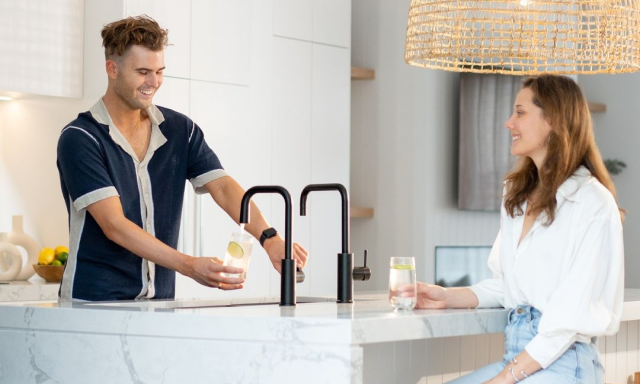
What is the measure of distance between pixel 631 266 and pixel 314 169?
291 cm

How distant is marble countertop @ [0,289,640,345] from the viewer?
184 centimetres

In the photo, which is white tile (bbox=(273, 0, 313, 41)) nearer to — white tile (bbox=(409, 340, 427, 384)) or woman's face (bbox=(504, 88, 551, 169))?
woman's face (bbox=(504, 88, 551, 169))

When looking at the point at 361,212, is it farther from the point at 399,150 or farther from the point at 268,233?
the point at 268,233

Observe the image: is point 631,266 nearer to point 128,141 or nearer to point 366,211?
point 366,211

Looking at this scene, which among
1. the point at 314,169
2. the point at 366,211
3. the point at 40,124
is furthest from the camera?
the point at 366,211

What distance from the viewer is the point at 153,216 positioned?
2.64m

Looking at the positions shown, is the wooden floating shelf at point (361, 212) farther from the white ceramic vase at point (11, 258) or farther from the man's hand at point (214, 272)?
the man's hand at point (214, 272)

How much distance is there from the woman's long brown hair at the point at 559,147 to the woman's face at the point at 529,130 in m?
0.01

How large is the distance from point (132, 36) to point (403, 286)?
1031mm

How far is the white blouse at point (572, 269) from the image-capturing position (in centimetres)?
208

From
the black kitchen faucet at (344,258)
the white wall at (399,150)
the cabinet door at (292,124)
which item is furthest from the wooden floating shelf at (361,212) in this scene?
the black kitchen faucet at (344,258)

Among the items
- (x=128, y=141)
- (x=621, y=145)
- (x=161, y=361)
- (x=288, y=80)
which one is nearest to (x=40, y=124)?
(x=288, y=80)

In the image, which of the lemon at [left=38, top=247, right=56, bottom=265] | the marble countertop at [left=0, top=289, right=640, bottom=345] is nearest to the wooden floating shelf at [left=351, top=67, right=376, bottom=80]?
the lemon at [left=38, top=247, right=56, bottom=265]

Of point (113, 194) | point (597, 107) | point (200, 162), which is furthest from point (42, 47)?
point (597, 107)
